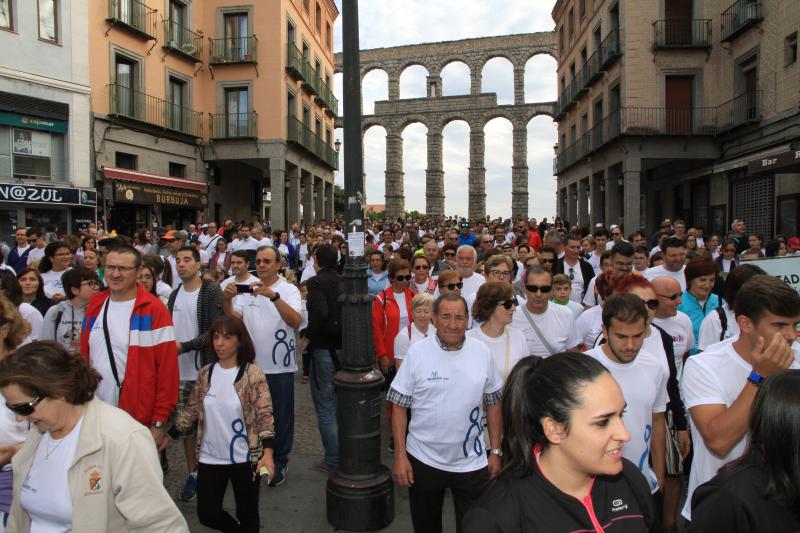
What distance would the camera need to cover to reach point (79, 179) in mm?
16469

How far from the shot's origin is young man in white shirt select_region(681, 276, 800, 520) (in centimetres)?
241

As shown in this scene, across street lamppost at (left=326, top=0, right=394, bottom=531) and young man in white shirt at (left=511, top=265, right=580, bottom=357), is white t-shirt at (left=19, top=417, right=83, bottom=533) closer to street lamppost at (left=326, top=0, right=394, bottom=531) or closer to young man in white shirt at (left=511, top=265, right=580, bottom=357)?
street lamppost at (left=326, top=0, right=394, bottom=531)

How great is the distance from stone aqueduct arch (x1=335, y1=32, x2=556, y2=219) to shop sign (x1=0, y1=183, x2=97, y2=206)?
35.0 metres

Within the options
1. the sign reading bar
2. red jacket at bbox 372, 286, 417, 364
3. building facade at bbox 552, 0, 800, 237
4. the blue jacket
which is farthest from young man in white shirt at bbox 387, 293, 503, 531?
the sign reading bar

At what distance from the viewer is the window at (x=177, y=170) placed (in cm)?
2145

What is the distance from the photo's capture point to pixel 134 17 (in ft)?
61.6

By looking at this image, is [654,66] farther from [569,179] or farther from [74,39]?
[74,39]

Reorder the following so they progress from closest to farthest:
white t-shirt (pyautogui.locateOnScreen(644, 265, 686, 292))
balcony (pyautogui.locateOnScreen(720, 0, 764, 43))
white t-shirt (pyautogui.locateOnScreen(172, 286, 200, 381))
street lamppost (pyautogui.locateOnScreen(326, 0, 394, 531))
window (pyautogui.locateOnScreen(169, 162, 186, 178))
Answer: street lamppost (pyautogui.locateOnScreen(326, 0, 394, 531))
white t-shirt (pyautogui.locateOnScreen(172, 286, 200, 381))
white t-shirt (pyautogui.locateOnScreen(644, 265, 686, 292))
balcony (pyautogui.locateOnScreen(720, 0, 764, 43))
window (pyautogui.locateOnScreen(169, 162, 186, 178))

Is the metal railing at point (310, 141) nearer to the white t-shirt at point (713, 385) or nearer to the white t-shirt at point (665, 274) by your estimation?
the white t-shirt at point (665, 274)

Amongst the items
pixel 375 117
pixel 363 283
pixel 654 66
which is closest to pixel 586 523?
pixel 363 283

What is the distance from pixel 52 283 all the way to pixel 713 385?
7.13 meters

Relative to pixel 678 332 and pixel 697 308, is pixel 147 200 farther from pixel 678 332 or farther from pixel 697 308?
pixel 678 332

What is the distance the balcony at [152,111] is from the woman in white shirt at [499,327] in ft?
57.7

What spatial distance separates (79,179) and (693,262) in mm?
17051
